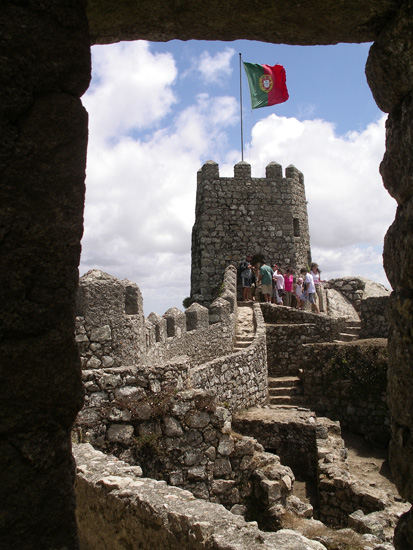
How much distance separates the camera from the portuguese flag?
22.1m

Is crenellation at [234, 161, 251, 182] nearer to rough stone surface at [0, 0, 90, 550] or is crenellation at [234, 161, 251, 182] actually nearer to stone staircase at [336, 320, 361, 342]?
stone staircase at [336, 320, 361, 342]

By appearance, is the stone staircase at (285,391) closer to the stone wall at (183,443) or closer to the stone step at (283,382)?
the stone step at (283,382)

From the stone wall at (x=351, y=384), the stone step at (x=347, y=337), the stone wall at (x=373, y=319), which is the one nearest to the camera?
the stone wall at (x=351, y=384)

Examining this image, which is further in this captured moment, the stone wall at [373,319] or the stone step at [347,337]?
the stone step at [347,337]

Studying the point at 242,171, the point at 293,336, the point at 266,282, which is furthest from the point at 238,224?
the point at 293,336

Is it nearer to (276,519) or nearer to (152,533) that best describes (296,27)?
(152,533)

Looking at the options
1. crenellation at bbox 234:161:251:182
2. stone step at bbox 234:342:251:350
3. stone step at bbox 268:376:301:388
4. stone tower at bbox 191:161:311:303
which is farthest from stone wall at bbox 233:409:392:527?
crenellation at bbox 234:161:251:182

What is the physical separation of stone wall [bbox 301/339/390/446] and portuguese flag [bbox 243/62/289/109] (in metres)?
12.7

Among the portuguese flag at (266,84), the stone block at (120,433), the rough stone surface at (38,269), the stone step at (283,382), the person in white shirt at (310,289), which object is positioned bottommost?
the stone block at (120,433)

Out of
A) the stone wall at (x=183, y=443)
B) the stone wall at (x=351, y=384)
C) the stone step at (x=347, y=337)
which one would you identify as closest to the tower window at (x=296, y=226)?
the stone step at (x=347, y=337)

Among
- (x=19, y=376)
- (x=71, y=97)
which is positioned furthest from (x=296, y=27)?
(x=19, y=376)

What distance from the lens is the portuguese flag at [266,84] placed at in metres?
22.1

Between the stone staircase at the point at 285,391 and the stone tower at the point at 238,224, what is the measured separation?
871 centimetres

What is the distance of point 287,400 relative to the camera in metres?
13.3
